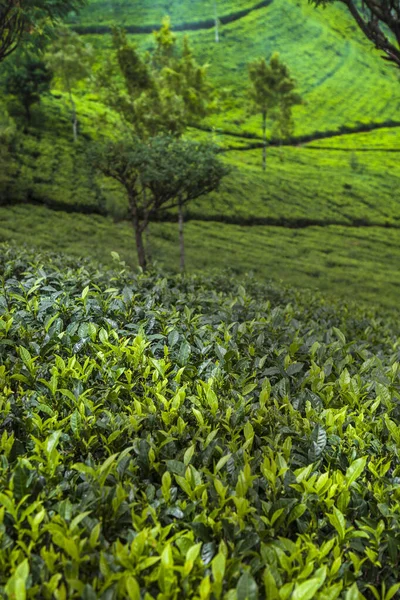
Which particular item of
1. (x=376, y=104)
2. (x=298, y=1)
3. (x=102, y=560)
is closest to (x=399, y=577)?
(x=102, y=560)

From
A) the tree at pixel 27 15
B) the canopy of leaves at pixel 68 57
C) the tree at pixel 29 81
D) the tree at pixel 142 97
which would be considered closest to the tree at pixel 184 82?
the tree at pixel 142 97

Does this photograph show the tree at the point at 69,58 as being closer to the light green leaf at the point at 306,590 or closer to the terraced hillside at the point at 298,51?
the terraced hillside at the point at 298,51

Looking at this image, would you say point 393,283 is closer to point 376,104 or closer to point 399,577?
point 399,577

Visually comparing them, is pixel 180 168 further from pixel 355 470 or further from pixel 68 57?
pixel 68 57

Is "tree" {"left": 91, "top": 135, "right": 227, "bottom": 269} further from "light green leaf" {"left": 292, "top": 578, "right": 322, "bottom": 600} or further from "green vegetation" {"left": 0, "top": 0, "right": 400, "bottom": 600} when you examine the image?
"light green leaf" {"left": 292, "top": 578, "right": 322, "bottom": 600}

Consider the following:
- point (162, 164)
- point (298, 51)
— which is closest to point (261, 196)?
point (162, 164)

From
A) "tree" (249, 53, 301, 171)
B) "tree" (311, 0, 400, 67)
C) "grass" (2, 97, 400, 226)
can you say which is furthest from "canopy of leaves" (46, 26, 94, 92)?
"tree" (311, 0, 400, 67)

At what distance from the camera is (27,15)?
34.8 feet

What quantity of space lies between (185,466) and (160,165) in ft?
53.7

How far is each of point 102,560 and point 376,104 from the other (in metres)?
114

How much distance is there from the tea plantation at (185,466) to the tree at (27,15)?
889cm

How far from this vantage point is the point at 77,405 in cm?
288

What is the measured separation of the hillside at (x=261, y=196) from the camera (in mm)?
26109

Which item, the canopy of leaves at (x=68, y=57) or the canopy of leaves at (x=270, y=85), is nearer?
the canopy of leaves at (x=68, y=57)
